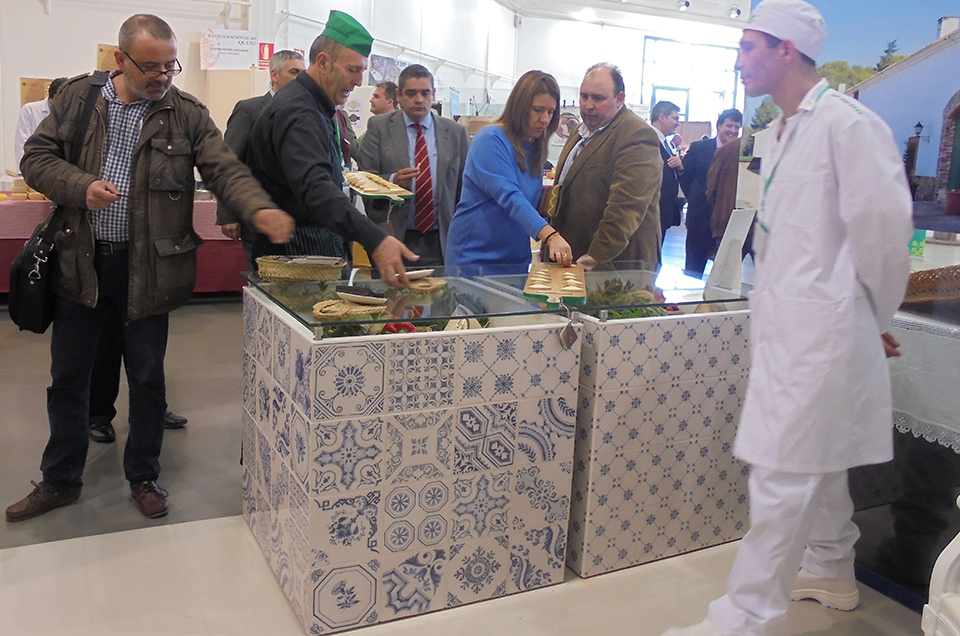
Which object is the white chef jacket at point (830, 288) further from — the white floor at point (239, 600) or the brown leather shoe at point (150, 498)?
the brown leather shoe at point (150, 498)

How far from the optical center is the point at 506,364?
221 centimetres

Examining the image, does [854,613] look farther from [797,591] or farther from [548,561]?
[548,561]

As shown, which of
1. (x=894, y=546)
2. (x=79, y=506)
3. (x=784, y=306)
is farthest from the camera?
(x=79, y=506)

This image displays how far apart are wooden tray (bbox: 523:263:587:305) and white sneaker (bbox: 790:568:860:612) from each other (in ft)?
3.42

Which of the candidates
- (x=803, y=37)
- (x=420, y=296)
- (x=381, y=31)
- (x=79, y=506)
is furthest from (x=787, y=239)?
(x=381, y=31)

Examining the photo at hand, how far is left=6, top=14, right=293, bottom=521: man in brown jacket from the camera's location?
8.21 ft

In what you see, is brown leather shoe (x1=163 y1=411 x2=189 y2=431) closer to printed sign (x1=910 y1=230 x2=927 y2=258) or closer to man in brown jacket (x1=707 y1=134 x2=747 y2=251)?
printed sign (x1=910 y1=230 x2=927 y2=258)

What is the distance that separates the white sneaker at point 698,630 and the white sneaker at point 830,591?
0.47 meters

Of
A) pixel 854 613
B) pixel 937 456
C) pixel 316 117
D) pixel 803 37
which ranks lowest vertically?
pixel 854 613

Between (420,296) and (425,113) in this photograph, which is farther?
(425,113)

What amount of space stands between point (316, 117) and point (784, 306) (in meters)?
1.46

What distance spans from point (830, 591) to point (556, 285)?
3.89 feet

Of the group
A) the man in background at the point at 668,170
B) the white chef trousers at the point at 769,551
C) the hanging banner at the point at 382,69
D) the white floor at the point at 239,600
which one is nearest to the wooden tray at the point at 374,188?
the white floor at the point at 239,600

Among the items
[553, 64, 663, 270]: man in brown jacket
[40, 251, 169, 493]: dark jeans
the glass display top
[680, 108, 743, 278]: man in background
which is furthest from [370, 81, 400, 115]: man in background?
[40, 251, 169, 493]: dark jeans
